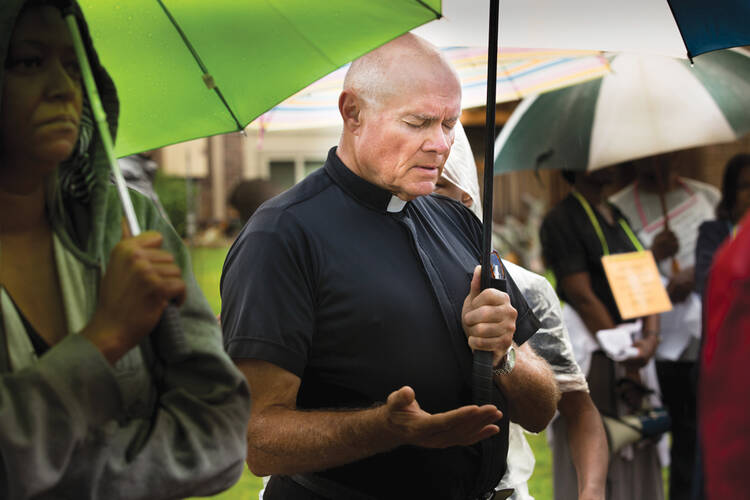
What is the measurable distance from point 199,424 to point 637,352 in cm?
332

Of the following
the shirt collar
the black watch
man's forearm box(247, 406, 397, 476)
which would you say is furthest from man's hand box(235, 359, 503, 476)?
the shirt collar

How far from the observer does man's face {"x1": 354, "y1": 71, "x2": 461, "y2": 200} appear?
223cm

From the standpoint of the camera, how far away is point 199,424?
54.6 inches

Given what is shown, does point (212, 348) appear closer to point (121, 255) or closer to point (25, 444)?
point (121, 255)

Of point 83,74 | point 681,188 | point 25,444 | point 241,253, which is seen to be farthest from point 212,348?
point 681,188

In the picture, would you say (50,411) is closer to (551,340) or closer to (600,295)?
(551,340)

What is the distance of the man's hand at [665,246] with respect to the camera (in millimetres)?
5109

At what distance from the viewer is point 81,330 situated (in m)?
1.32

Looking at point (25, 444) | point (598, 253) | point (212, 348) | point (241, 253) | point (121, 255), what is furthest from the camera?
point (598, 253)

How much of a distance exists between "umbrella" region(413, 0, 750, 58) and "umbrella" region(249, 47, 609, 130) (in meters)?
0.59

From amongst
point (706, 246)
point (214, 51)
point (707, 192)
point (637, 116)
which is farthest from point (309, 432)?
point (707, 192)

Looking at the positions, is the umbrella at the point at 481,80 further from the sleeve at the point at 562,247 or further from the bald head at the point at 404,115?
the bald head at the point at 404,115

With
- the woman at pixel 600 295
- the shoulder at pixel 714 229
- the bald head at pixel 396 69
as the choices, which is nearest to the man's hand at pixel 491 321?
the bald head at pixel 396 69

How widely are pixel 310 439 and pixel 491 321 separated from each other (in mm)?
511
